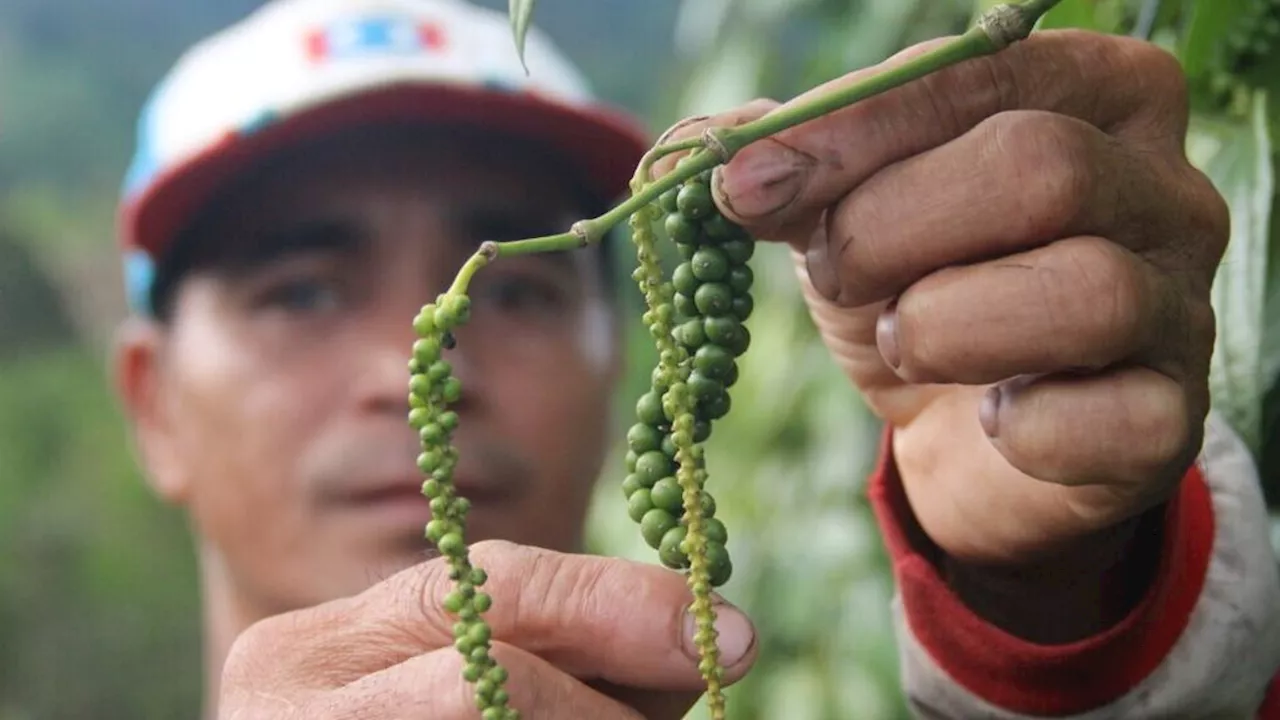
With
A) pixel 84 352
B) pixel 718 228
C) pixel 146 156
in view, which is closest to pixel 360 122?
pixel 146 156

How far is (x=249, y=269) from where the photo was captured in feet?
3.80

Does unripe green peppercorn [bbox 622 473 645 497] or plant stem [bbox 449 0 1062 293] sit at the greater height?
plant stem [bbox 449 0 1062 293]

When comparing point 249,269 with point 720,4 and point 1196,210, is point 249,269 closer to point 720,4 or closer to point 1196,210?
point 720,4

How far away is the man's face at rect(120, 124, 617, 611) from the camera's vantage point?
1.11 metres

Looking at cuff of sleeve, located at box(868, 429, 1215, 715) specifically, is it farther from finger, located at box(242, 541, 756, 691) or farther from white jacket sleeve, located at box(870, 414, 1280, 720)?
finger, located at box(242, 541, 756, 691)

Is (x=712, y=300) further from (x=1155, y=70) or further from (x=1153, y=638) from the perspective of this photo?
(x=1153, y=638)

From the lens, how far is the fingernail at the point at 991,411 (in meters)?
0.48

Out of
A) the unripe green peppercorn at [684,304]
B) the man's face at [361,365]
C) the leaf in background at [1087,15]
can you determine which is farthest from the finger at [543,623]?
the man's face at [361,365]

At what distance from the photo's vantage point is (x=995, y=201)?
0.45 meters

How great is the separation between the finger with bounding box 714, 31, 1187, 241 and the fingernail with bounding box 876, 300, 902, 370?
5 centimetres

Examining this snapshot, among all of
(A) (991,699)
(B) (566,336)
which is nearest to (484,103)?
(B) (566,336)

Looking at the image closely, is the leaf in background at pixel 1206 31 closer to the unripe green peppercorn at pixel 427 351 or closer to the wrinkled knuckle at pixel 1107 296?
the wrinkled knuckle at pixel 1107 296

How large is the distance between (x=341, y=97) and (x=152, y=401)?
1.56 feet

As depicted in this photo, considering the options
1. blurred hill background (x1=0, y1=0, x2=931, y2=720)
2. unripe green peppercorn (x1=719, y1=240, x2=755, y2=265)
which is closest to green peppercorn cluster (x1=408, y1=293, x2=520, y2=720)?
unripe green peppercorn (x1=719, y1=240, x2=755, y2=265)
